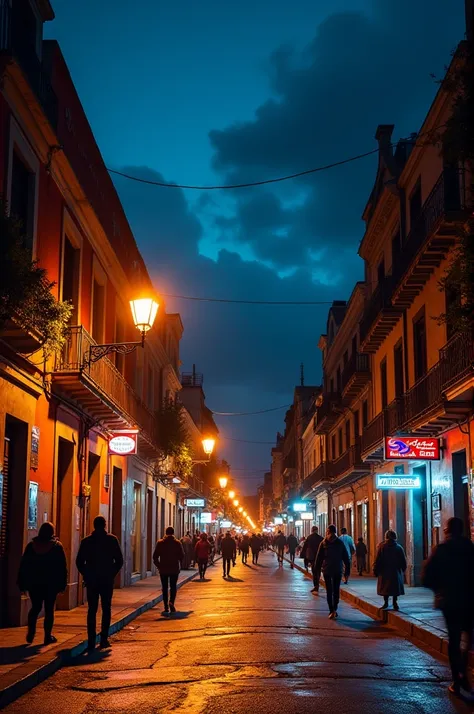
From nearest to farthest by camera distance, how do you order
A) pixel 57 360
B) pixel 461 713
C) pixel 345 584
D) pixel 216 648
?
pixel 461 713 < pixel 216 648 < pixel 57 360 < pixel 345 584

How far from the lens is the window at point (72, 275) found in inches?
699

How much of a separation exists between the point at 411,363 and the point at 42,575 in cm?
1443

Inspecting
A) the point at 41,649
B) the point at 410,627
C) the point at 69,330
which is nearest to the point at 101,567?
the point at 41,649

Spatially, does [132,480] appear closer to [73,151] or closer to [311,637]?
[73,151]

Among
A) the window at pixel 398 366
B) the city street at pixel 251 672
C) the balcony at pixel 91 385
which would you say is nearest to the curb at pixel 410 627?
the city street at pixel 251 672

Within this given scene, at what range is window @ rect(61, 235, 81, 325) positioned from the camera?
699 inches

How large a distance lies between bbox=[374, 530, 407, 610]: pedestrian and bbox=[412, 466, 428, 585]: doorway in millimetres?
7048

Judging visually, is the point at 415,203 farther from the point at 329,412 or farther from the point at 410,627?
the point at 329,412

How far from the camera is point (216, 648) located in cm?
1163

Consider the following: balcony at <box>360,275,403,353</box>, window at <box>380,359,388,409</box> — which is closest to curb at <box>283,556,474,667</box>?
balcony at <box>360,275,403,353</box>

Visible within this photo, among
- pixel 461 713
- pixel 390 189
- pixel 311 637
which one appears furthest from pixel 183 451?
pixel 461 713

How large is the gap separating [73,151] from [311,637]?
1018 cm

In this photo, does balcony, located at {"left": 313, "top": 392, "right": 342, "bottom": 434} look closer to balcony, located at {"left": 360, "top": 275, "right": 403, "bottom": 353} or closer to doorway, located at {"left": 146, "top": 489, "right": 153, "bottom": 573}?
balcony, located at {"left": 360, "top": 275, "right": 403, "bottom": 353}

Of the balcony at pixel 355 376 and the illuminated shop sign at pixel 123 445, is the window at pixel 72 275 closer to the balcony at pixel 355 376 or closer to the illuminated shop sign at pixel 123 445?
the illuminated shop sign at pixel 123 445
